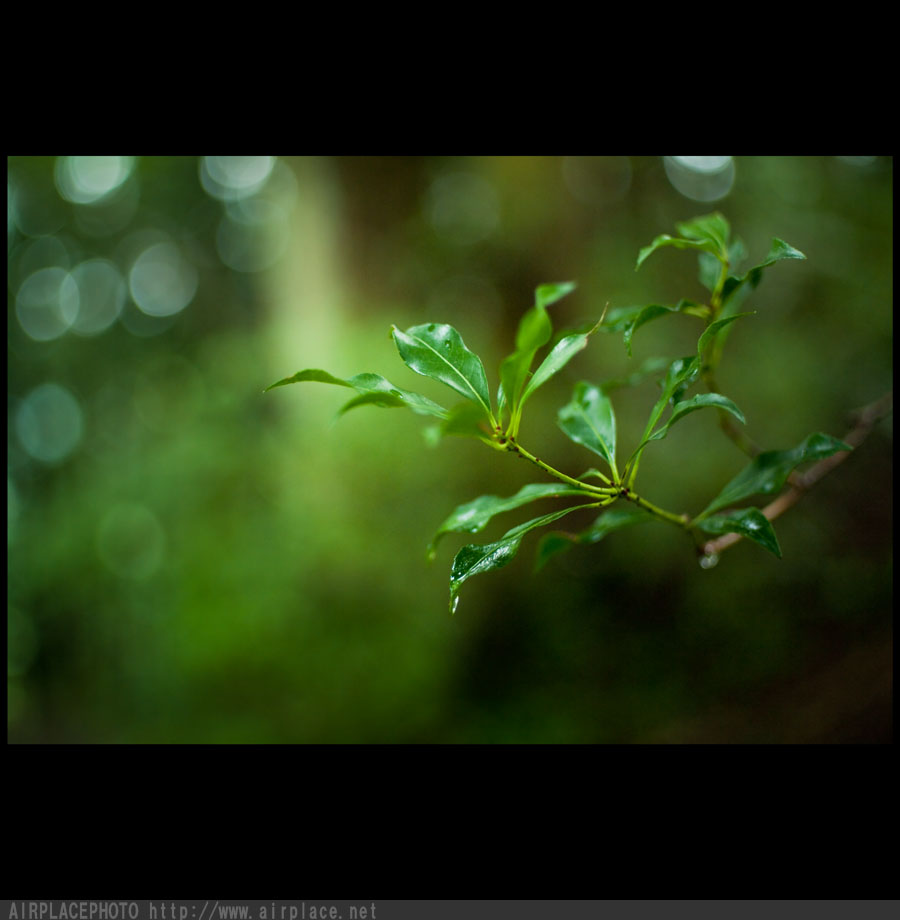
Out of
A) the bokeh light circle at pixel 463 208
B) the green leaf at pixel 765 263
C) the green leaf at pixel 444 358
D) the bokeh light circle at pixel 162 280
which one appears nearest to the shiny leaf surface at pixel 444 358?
the green leaf at pixel 444 358

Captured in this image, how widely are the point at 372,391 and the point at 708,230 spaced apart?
546mm

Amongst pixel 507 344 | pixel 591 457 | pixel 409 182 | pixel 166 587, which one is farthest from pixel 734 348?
pixel 166 587

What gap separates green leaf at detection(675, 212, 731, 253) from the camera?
841mm

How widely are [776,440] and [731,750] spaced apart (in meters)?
2.18

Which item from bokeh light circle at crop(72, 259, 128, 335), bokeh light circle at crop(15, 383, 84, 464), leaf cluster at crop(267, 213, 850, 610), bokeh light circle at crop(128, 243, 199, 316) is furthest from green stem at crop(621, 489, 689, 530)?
bokeh light circle at crop(72, 259, 128, 335)

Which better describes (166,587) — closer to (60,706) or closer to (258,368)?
(258,368)

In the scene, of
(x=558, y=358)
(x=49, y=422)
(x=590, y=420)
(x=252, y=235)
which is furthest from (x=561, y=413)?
(x=49, y=422)

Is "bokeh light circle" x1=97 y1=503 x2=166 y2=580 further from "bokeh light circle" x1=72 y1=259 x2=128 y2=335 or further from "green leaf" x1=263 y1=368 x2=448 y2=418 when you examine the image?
"green leaf" x1=263 y1=368 x2=448 y2=418

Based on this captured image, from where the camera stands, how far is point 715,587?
299cm

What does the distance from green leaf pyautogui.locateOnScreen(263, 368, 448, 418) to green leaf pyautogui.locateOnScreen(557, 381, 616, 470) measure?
0.25 meters

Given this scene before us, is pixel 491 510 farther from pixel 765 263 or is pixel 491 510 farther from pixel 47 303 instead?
pixel 47 303

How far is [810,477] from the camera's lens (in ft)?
3.39

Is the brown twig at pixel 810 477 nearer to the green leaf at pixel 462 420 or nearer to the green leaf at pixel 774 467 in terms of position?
the green leaf at pixel 774 467

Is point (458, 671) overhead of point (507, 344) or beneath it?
beneath
